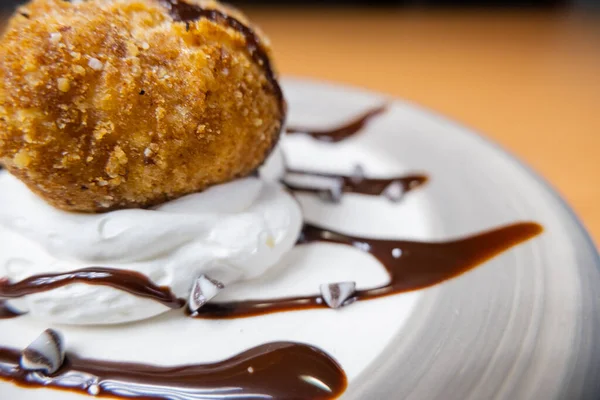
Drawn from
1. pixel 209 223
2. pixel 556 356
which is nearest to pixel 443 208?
pixel 556 356

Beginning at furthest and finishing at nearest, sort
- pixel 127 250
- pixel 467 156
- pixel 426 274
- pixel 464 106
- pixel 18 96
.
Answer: pixel 464 106, pixel 467 156, pixel 426 274, pixel 127 250, pixel 18 96

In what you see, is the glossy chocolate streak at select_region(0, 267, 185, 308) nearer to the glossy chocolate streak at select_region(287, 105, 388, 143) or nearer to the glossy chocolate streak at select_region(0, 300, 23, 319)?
the glossy chocolate streak at select_region(0, 300, 23, 319)

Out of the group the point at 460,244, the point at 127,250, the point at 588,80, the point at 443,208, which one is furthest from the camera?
the point at 588,80

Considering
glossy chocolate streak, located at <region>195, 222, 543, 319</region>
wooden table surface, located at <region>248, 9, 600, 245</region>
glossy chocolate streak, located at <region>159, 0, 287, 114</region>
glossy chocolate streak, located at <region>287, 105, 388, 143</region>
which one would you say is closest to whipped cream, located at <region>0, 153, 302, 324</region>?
glossy chocolate streak, located at <region>195, 222, 543, 319</region>

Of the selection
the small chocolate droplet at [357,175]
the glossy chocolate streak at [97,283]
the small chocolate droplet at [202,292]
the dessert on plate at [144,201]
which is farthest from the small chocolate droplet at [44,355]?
the small chocolate droplet at [357,175]

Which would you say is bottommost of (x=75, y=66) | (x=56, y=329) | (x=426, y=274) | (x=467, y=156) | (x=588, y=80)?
(x=56, y=329)

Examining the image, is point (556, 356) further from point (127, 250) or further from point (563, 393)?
point (127, 250)

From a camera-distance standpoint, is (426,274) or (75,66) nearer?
(75,66)

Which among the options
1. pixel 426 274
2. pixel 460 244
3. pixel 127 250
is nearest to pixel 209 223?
pixel 127 250

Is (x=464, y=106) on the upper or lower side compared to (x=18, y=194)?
upper

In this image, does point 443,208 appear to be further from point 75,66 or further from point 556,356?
point 75,66
